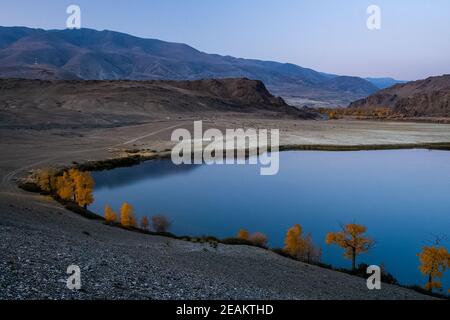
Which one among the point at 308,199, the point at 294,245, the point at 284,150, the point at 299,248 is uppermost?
the point at 284,150

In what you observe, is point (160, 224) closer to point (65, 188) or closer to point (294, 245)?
point (65, 188)

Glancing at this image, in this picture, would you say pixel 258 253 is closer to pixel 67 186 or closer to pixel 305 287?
pixel 305 287

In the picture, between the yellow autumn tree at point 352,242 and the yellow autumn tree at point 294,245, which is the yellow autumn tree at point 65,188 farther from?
the yellow autumn tree at point 352,242

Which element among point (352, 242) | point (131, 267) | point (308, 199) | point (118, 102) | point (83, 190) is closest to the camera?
point (131, 267)

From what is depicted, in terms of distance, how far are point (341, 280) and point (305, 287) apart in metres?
3.07

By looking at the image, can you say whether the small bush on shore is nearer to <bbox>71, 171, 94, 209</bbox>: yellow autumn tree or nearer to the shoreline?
<bbox>71, 171, 94, 209</bbox>: yellow autumn tree

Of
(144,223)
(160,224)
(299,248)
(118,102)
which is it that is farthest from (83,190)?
(118,102)

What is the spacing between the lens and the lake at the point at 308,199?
28.2m

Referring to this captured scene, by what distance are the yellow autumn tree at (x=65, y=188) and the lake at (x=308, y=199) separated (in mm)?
2195

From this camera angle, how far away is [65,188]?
31375 mm

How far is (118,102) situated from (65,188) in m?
73.4

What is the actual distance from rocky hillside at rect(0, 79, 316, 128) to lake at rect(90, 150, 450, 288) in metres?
36.8

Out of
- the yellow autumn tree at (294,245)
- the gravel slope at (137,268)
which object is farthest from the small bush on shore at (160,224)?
the yellow autumn tree at (294,245)

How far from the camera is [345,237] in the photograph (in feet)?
80.6
